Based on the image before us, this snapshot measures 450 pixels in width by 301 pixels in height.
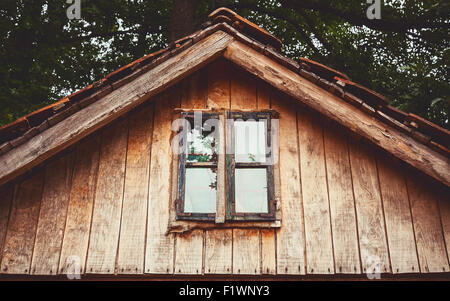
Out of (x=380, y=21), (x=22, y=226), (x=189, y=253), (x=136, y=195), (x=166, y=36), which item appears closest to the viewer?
(x=189, y=253)

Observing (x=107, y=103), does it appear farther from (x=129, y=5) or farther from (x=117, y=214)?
(x=129, y=5)

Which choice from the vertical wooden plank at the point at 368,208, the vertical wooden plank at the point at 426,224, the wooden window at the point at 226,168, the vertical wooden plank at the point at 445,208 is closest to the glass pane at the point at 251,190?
the wooden window at the point at 226,168

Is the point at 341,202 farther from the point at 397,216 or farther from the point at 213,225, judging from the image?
the point at 213,225

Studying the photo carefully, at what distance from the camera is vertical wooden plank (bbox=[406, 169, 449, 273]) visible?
3.31m

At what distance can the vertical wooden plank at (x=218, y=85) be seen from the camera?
3924mm

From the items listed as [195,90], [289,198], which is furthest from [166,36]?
[289,198]

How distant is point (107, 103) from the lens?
3461 mm

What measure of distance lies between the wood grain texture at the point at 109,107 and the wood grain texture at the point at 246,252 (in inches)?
60.6

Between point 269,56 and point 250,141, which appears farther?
point 250,141

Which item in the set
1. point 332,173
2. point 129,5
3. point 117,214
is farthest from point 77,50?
point 332,173

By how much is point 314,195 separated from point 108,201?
1925 mm

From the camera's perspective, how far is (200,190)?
3.62 meters

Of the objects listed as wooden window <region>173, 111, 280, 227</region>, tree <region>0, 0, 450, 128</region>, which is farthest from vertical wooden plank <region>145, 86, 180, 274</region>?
tree <region>0, 0, 450, 128</region>

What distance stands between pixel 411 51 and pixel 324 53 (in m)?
2.17
